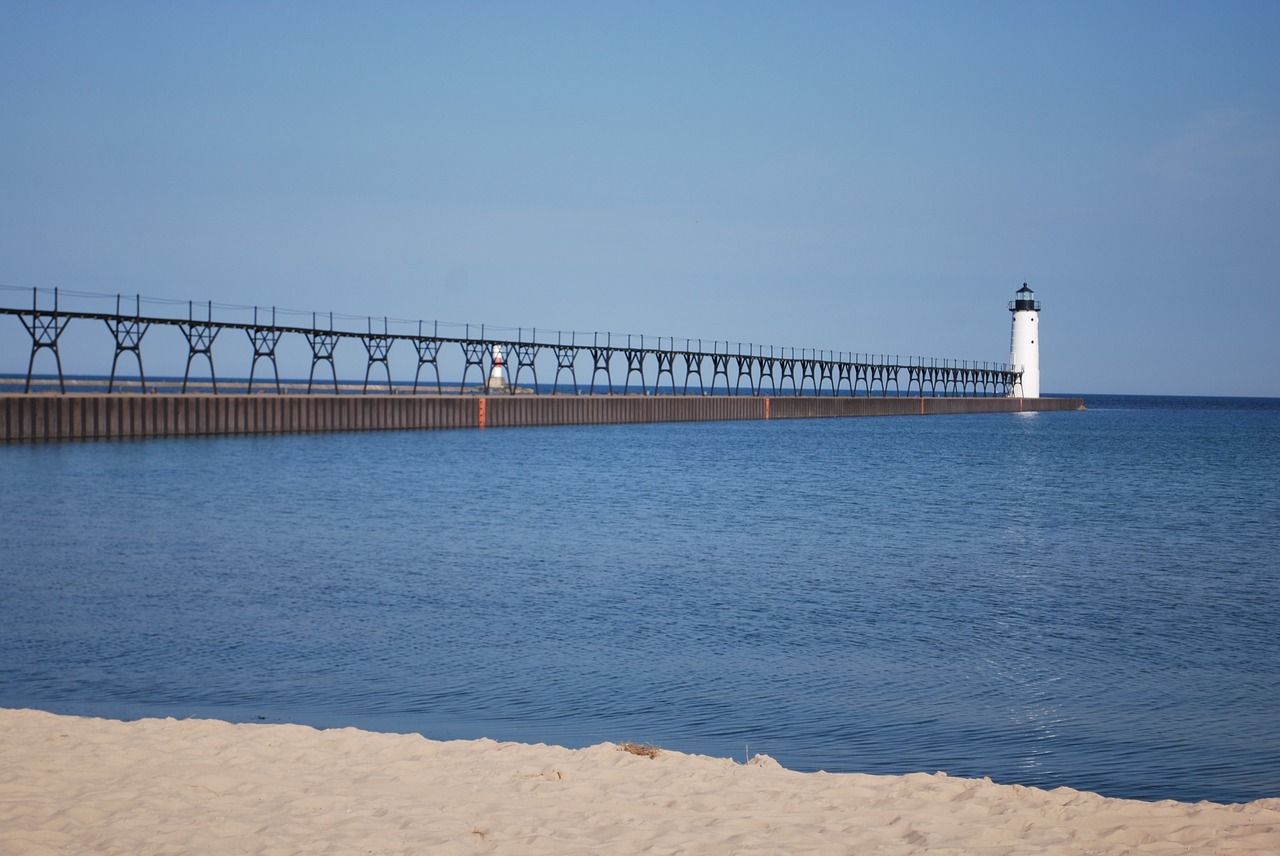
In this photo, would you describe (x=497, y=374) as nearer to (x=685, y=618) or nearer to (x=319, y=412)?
(x=319, y=412)

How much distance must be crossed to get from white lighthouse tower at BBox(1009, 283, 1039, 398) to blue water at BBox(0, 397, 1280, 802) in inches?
3279

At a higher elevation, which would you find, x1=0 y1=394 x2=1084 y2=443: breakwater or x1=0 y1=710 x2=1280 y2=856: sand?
x1=0 y1=394 x2=1084 y2=443: breakwater

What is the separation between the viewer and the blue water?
1093cm

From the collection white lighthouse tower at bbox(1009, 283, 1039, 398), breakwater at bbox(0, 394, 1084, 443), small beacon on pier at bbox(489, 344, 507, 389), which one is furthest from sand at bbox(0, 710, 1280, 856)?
white lighthouse tower at bbox(1009, 283, 1039, 398)

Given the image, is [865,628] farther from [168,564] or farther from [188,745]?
[168,564]

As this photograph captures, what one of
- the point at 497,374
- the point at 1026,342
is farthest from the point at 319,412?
the point at 1026,342

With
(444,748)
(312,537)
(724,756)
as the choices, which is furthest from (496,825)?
(312,537)

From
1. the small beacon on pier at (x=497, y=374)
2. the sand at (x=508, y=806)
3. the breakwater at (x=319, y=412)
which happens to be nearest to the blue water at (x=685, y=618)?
the sand at (x=508, y=806)

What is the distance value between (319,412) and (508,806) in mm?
55603

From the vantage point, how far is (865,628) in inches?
617

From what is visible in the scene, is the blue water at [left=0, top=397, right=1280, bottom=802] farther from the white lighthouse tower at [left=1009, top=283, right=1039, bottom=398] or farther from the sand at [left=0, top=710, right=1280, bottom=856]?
the white lighthouse tower at [left=1009, top=283, right=1039, bottom=398]

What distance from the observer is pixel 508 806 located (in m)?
7.72

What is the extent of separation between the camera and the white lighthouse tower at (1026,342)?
11719 centimetres

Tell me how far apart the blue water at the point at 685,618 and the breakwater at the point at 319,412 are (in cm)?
1199
